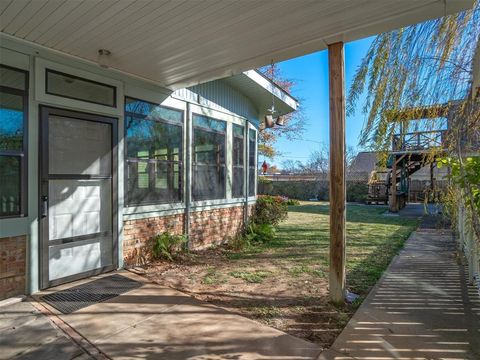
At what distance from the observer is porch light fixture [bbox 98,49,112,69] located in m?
3.61

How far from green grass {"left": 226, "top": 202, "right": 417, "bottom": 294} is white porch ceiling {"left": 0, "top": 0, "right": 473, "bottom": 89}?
3.00 m

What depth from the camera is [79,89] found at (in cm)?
393

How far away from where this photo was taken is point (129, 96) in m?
4.56

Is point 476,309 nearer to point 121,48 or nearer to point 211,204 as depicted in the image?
point 211,204

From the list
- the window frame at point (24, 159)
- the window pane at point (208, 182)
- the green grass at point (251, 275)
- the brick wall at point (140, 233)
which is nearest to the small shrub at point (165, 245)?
the brick wall at point (140, 233)

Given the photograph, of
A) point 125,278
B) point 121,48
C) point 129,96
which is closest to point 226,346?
point 125,278

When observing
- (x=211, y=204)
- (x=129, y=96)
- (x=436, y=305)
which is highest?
(x=129, y=96)

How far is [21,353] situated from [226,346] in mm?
1585

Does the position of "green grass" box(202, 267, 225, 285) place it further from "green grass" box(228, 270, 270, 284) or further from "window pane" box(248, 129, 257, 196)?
"window pane" box(248, 129, 257, 196)

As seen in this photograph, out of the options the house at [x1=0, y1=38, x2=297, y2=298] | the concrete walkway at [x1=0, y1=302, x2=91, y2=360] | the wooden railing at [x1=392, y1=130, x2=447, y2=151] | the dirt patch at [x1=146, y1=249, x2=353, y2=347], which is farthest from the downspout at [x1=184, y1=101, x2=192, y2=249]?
the wooden railing at [x1=392, y1=130, x2=447, y2=151]

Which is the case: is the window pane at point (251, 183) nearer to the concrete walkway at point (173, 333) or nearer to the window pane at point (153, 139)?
the window pane at point (153, 139)

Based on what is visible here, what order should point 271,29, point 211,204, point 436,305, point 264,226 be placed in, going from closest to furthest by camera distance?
point 271,29 → point 436,305 → point 211,204 → point 264,226

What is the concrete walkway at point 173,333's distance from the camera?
2391mm

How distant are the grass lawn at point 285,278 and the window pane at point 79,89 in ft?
8.31
